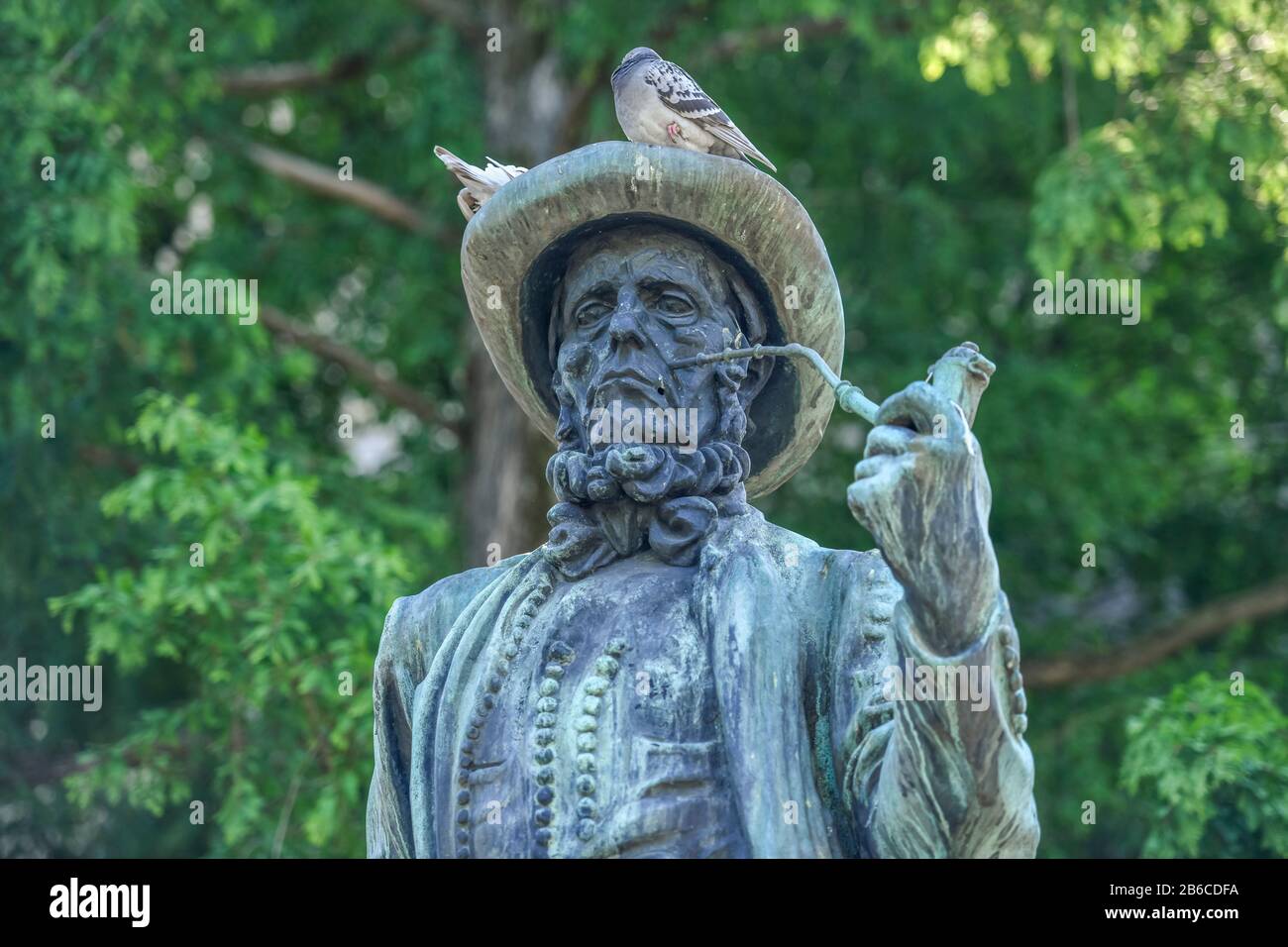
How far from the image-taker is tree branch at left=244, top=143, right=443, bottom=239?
12383mm

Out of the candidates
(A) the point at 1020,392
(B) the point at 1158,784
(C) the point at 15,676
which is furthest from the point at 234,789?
(A) the point at 1020,392

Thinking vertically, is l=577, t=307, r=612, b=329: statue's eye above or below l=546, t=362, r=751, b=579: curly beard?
above

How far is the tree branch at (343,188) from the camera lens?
12383mm

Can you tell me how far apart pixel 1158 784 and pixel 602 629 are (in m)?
4.50

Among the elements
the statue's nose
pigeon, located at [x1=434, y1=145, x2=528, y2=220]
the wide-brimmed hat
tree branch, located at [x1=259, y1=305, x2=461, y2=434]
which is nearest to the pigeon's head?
pigeon, located at [x1=434, y1=145, x2=528, y2=220]

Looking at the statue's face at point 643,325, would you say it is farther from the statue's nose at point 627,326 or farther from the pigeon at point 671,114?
the pigeon at point 671,114

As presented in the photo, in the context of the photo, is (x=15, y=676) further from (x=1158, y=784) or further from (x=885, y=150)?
(x=885, y=150)

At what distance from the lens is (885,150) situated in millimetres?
13422

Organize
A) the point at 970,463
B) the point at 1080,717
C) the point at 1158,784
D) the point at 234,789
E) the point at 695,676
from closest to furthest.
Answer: the point at 970,463 < the point at 695,676 < the point at 1158,784 < the point at 234,789 < the point at 1080,717

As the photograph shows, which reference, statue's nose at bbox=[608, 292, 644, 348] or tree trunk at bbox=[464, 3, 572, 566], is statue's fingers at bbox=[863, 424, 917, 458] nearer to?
statue's nose at bbox=[608, 292, 644, 348]

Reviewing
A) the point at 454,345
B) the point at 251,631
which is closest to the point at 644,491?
the point at 251,631

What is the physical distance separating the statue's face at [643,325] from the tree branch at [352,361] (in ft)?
23.8

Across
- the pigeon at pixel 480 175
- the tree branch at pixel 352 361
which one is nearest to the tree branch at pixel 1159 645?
the tree branch at pixel 352 361

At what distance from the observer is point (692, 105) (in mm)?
5965
